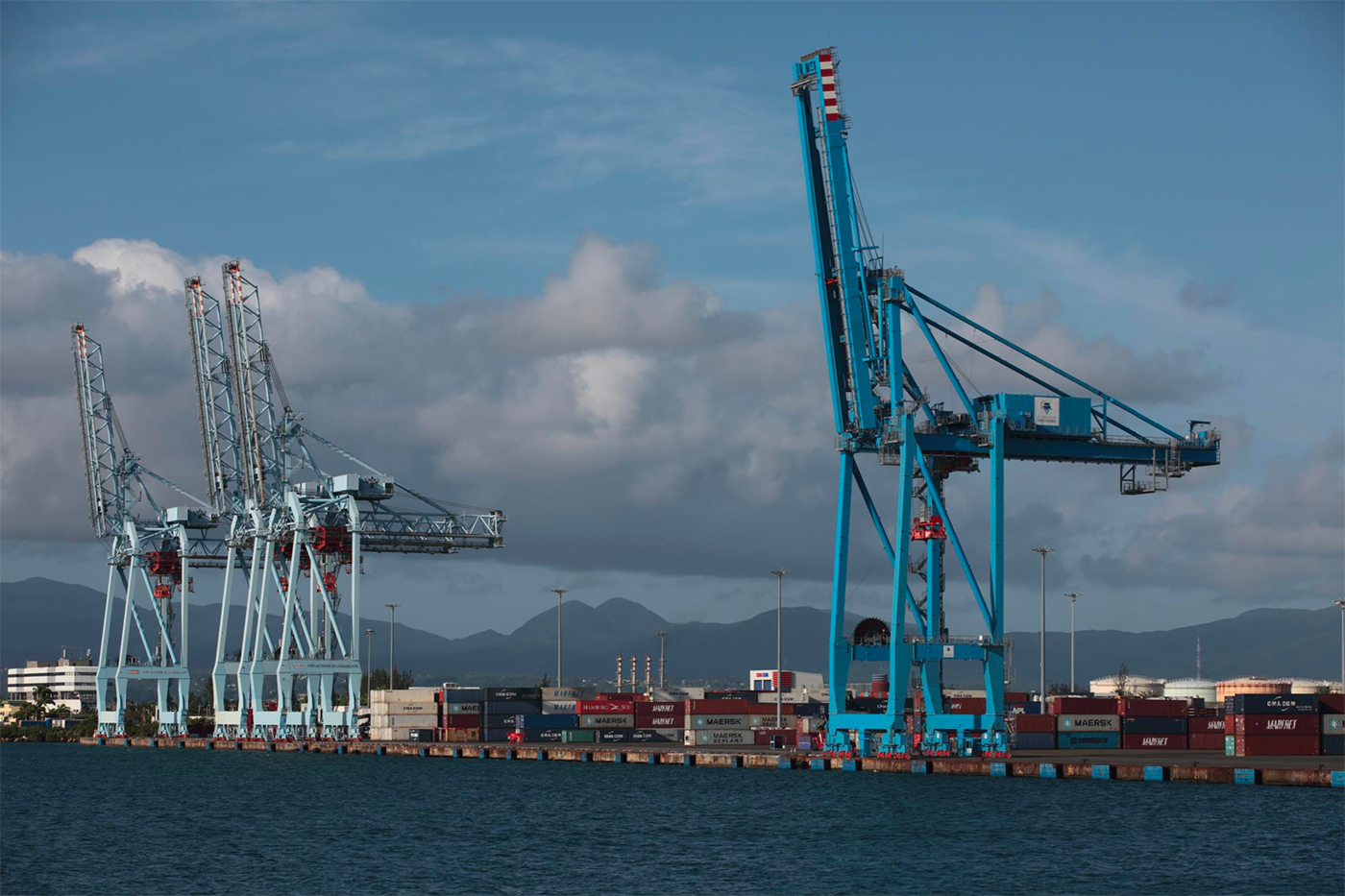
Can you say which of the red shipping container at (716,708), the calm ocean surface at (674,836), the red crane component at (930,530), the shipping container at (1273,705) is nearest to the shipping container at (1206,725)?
the shipping container at (1273,705)

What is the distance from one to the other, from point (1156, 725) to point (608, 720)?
37.6 m

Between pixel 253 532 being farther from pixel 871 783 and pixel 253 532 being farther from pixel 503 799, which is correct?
pixel 871 783

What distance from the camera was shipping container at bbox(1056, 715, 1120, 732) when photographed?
80.9 meters

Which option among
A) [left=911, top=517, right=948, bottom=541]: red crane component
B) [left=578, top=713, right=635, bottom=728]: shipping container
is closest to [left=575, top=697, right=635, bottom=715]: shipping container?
[left=578, top=713, right=635, bottom=728]: shipping container

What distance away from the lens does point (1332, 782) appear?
56.7 meters

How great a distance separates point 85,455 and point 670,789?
2701 inches

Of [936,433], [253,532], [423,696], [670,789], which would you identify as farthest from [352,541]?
[936,433]

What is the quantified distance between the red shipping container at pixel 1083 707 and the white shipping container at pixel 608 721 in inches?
1344

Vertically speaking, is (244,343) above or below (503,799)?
above

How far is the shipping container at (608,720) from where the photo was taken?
355 feet

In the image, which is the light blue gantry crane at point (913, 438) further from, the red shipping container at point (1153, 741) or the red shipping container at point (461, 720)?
the red shipping container at point (461, 720)

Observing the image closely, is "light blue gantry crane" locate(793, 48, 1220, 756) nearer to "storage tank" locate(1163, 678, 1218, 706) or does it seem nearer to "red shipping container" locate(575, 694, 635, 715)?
"red shipping container" locate(575, 694, 635, 715)

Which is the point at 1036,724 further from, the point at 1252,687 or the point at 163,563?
the point at 163,563

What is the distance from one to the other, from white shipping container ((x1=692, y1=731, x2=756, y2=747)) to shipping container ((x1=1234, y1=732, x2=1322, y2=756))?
2947cm
